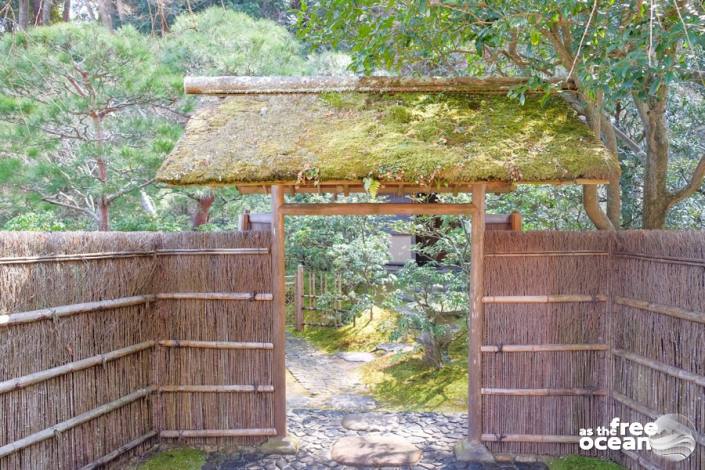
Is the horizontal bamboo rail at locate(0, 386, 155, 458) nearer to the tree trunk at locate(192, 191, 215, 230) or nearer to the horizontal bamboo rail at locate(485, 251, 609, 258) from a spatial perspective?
the tree trunk at locate(192, 191, 215, 230)

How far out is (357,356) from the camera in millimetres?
8133

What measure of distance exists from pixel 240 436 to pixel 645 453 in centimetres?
347

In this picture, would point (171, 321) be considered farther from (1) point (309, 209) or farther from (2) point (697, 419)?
(2) point (697, 419)

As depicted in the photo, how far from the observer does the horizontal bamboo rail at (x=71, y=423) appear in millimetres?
3246

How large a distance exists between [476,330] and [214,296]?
2.45 m

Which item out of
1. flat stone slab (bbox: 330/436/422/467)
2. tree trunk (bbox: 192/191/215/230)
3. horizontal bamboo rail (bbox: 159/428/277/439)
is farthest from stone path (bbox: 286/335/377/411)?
tree trunk (bbox: 192/191/215/230)

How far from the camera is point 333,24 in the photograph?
15.2 feet

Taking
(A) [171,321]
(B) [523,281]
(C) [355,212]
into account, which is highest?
(C) [355,212]

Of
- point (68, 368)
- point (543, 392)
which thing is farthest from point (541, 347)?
point (68, 368)

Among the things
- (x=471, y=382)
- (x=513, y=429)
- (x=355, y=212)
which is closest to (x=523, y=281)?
(x=471, y=382)

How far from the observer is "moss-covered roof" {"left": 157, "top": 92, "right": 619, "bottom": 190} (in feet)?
12.8

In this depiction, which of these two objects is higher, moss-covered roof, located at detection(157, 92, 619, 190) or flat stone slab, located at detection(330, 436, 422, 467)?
moss-covered roof, located at detection(157, 92, 619, 190)

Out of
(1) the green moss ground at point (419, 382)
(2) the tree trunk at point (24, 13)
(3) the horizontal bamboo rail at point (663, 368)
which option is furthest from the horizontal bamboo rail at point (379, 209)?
(2) the tree trunk at point (24, 13)

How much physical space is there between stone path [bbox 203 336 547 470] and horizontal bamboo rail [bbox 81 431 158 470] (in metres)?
0.62
